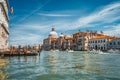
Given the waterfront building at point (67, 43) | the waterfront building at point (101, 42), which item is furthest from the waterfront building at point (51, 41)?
the waterfront building at point (101, 42)

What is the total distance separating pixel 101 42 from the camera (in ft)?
285

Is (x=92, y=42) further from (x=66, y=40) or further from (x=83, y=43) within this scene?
(x=66, y=40)

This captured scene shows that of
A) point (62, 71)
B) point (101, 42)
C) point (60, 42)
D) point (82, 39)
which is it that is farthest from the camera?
point (60, 42)

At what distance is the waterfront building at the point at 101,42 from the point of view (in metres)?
83.9

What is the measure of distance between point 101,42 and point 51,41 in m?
53.5

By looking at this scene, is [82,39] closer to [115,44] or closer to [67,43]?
[67,43]

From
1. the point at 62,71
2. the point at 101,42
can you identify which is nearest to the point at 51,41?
the point at 101,42

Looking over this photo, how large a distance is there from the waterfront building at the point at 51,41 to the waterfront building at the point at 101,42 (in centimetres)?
4157

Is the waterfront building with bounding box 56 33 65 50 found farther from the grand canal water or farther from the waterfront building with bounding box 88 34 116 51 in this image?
the grand canal water

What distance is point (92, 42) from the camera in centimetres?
9269

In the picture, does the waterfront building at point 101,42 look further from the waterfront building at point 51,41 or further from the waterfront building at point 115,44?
the waterfront building at point 51,41

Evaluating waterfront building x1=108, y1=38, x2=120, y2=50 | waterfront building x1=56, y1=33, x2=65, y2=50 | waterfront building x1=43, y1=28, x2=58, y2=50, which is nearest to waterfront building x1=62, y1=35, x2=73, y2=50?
waterfront building x1=56, y1=33, x2=65, y2=50

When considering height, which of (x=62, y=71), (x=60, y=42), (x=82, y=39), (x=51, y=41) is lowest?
(x=62, y=71)

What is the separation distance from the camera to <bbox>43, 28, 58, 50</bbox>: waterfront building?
13350 cm
